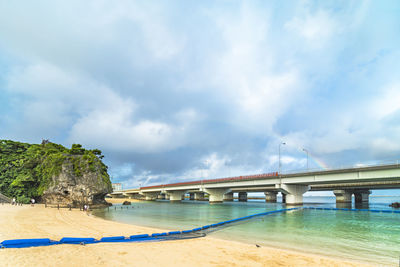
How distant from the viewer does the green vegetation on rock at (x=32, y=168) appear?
213ft

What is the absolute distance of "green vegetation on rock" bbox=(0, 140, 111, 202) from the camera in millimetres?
64812

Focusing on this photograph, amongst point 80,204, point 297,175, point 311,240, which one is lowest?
point 80,204

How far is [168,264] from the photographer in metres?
12.7

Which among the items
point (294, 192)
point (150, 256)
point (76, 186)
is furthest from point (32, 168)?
point (294, 192)

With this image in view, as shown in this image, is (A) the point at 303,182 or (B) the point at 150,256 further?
(A) the point at 303,182

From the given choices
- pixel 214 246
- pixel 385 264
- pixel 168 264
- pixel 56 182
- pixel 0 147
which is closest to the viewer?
pixel 168 264

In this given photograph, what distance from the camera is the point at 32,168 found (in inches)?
2697

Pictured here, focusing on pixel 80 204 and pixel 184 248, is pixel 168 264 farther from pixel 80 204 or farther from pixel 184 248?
pixel 80 204

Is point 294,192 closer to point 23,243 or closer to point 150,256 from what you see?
point 150,256

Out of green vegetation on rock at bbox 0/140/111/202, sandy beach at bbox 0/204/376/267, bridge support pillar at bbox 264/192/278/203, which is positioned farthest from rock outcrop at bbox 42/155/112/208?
bridge support pillar at bbox 264/192/278/203

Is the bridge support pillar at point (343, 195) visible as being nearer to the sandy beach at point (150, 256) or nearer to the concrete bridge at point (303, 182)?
the concrete bridge at point (303, 182)

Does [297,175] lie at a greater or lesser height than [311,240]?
greater

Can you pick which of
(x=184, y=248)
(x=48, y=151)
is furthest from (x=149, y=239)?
(x=48, y=151)

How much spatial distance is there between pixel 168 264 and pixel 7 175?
260 feet
